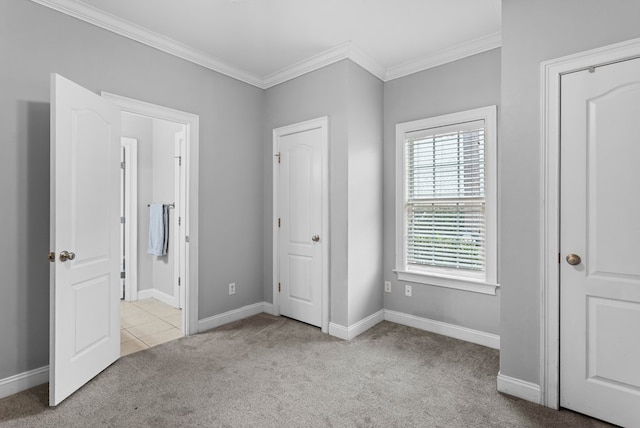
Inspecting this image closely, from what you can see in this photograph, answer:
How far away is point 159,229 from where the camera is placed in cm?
418

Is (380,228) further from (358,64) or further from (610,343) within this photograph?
(610,343)

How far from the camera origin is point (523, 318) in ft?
6.98

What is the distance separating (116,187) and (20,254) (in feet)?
2.40

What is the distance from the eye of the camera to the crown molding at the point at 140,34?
2400mm

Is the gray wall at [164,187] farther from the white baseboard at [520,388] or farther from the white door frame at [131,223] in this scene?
the white baseboard at [520,388]

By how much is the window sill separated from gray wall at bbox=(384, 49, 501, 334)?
48 millimetres

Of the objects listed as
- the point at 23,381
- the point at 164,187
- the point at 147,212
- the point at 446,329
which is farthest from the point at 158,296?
the point at 446,329

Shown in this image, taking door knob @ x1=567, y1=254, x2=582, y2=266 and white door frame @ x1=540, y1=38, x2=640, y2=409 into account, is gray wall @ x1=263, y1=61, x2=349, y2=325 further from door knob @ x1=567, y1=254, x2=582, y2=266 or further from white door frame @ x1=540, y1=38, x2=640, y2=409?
door knob @ x1=567, y1=254, x2=582, y2=266

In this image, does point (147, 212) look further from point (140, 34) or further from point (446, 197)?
point (446, 197)

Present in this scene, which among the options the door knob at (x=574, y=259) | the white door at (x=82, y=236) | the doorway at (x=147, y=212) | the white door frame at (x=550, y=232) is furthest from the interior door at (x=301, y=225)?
the door knob at (x=574, y=259)

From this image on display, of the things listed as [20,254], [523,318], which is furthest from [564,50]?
[20,254]

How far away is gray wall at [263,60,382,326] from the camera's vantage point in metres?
3.15

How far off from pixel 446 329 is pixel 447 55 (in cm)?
258

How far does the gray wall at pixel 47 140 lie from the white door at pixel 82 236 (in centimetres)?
30
